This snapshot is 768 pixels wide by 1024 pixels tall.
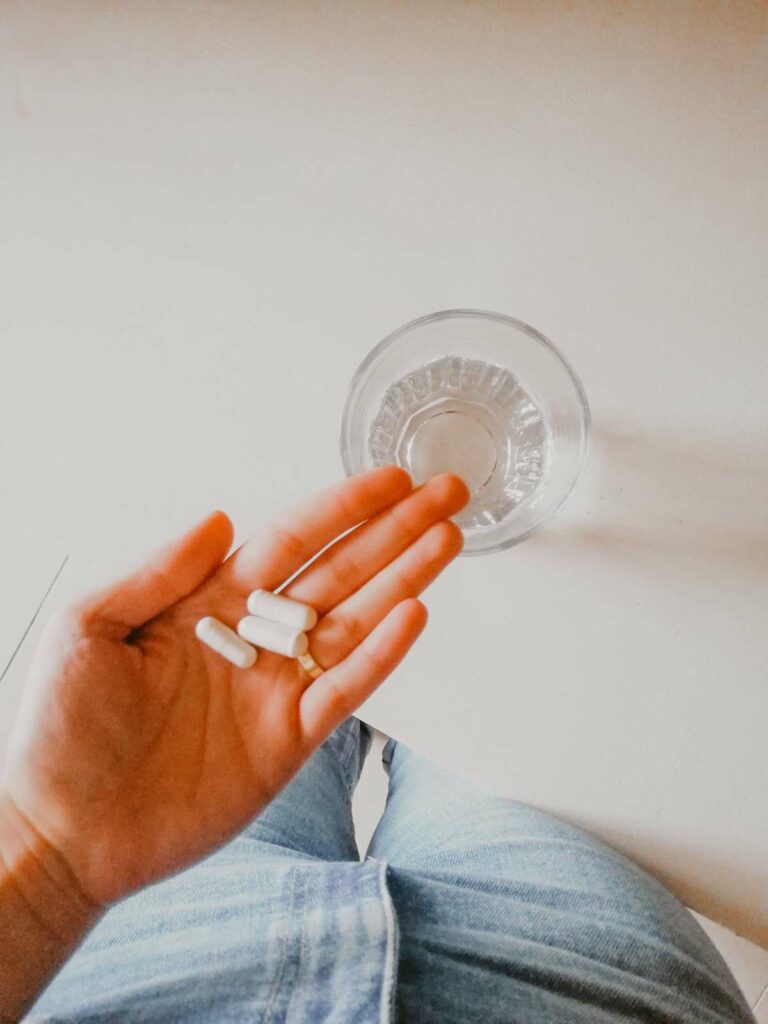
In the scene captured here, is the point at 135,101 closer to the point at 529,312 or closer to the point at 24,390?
the point at 24,390

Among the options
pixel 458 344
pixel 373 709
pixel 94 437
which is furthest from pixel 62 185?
pixel 373 709

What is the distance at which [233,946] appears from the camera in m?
0.57

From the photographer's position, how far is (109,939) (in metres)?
0.63

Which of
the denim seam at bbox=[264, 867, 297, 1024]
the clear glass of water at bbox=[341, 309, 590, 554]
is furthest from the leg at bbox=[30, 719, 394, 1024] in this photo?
the clear glass of water at bbox=[341, 309, 590, 554]

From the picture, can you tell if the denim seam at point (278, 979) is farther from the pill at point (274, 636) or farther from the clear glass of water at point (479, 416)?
the clear glass of water at point (479, 416)

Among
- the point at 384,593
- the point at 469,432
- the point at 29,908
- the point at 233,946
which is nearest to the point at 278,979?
the point at 233,946

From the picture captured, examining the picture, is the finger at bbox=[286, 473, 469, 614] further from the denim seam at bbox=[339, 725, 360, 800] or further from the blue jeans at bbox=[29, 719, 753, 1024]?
the denim seam at bbox=[339, 725, 360, 800]

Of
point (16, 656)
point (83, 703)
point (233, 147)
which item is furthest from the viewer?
point (16, 656)

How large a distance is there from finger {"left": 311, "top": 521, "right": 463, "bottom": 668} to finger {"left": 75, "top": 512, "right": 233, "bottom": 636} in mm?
97

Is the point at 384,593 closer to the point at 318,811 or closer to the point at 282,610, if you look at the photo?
the point at 282,610

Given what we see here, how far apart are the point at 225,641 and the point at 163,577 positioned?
63 millimetres

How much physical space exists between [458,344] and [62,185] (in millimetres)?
371

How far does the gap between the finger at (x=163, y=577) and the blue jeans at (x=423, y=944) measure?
0.88ft

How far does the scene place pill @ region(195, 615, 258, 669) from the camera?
537mm
